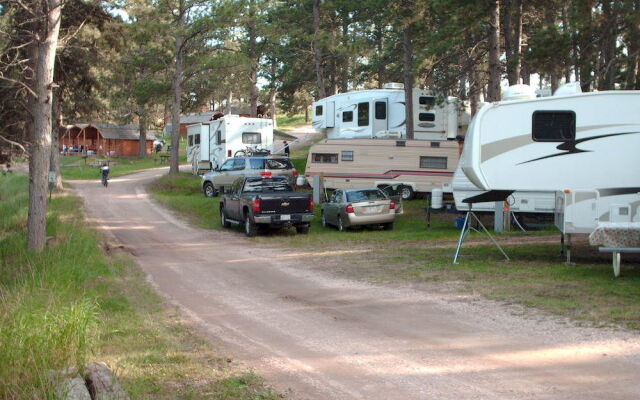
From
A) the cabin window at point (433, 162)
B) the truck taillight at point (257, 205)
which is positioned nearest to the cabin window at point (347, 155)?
the cabin window at point (433, 162)

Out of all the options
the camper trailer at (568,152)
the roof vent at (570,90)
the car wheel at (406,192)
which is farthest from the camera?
the car wheel at (406,192)

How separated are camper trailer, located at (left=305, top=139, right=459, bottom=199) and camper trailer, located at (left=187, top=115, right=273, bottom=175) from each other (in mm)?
7084

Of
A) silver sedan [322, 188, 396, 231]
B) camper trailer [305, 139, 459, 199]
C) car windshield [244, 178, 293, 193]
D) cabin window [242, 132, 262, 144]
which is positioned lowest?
silver sedan [322, 188, 396, 231]

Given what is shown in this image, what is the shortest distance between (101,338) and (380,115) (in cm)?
2344

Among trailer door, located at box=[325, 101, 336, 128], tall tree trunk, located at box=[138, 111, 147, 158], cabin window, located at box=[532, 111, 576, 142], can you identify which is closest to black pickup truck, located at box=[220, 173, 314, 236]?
cabin window, located at box=[532, 111, 576, 142]

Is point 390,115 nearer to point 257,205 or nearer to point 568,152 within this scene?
point 257,205

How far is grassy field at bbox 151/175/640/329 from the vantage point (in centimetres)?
1027

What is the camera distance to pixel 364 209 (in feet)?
68.0

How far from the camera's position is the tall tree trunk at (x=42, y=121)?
14656mm

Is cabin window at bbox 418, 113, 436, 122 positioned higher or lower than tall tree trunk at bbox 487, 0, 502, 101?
lower

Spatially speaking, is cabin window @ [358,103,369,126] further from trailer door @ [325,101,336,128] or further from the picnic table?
the picnic table

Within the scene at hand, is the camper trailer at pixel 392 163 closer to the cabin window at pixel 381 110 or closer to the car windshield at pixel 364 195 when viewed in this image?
the car windshield at pixel 364 195

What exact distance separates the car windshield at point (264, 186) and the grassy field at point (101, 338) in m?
7.86

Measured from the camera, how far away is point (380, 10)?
101 feet
